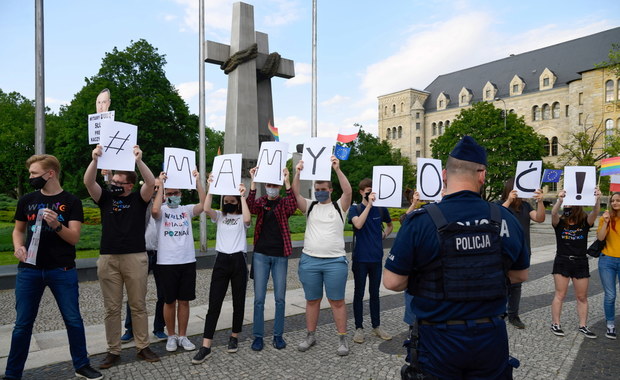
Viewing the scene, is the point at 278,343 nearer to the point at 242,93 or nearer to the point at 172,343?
the point at 172,343

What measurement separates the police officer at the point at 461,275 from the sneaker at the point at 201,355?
3137 millimetres

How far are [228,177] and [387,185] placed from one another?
87.2 inches

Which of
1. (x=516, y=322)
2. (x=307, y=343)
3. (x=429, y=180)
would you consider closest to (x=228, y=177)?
(x=307, y=343)

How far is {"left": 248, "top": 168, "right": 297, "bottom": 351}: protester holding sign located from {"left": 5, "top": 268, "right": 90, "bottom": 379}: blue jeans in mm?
1991

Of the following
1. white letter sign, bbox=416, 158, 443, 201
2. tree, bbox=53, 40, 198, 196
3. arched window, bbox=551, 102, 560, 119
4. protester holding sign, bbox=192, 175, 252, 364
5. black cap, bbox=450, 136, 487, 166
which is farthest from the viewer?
arched window, bbox=551, 102, 560, 119

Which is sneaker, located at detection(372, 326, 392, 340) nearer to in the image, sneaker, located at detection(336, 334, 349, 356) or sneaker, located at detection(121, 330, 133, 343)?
sneaker, located at detection(336, 334, 349, 356)

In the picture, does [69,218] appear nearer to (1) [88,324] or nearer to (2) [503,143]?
(1) [88,324]

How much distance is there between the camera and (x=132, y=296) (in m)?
4.99

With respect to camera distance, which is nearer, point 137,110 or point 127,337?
point 127,337

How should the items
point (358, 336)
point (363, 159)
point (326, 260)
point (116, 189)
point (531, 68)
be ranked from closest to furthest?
point (116, 189)
point (326, 260)
point (358, 336)
point (363, 159)
point (531, 68)

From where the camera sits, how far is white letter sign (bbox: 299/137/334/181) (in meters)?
5.42

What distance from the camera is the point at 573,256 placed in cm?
593

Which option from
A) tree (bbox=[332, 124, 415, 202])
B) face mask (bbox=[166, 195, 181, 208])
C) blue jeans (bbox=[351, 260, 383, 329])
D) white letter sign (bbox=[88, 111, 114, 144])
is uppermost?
tree (bbox=[332, 124, 415, 202])

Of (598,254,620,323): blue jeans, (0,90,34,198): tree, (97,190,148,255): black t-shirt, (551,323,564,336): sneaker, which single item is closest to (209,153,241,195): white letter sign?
(97,190,148,255): black t-shirt
